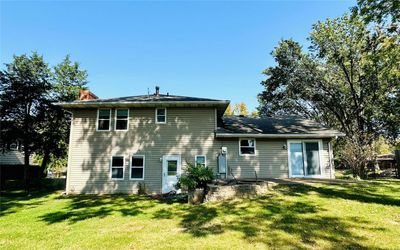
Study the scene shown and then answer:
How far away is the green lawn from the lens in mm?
5648

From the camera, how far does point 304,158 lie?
14234mm

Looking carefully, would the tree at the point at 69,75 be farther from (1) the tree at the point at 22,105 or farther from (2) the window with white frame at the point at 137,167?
(2) the window with white frame at the point at 137,167

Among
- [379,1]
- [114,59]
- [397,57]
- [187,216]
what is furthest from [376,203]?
[114,59]

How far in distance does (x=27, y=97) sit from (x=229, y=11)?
13576mm

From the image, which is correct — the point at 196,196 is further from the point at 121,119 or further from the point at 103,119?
the point at 103,119

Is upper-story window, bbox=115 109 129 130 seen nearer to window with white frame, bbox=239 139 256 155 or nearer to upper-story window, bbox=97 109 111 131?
upper-story window, bbox=97 109 111 131

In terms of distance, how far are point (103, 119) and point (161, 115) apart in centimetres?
344

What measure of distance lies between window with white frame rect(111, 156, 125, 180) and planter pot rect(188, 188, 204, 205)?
5699 mm

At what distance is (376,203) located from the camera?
8.05 metres

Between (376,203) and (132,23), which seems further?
(132,23)

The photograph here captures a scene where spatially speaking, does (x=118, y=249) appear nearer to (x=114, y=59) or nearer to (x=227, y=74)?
(x=114, y=59)

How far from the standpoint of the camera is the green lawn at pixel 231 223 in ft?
18.5

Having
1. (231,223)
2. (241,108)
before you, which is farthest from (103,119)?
(241,108)

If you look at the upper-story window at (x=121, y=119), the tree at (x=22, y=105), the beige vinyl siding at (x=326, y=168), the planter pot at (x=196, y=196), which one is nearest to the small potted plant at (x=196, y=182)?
the planter pot at (x=196, y=196)
